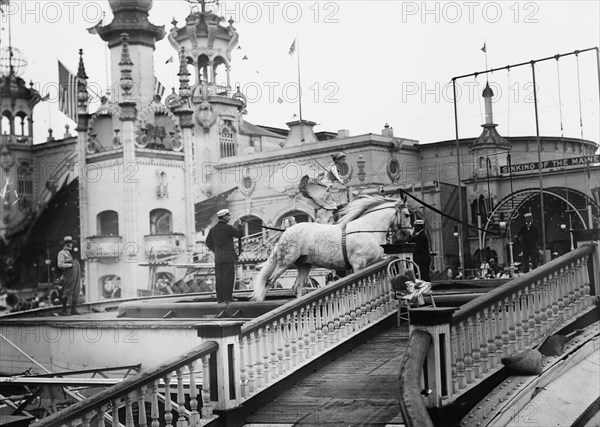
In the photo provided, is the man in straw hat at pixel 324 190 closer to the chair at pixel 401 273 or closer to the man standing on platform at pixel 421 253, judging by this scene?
the man standing on platform at pixel 421 253

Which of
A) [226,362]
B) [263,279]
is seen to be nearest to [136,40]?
[263,279]

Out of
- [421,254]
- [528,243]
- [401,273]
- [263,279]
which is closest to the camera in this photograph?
[401,273]

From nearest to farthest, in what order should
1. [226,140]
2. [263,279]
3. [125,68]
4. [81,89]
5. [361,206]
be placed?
[361,206] → [263,279] → [81,89] → [125,68] → [226,140]

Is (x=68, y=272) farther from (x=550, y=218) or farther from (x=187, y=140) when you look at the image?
(x=187, y=140)

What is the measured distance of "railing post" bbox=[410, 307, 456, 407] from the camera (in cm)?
660

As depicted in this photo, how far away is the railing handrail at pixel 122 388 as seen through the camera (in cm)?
608

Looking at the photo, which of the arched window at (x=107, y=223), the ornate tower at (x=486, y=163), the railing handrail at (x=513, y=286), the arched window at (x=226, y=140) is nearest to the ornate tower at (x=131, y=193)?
the arched window at (x=107, y=223)

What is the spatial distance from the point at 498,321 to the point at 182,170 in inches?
1569

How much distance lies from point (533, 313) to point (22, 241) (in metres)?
35.4

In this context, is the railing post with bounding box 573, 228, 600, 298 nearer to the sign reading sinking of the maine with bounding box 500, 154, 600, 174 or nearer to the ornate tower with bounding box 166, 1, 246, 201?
the sign reading sinking of the maine with bounding box 500, 154, 600, 174

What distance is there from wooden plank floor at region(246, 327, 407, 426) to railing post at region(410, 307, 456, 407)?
1.58ft

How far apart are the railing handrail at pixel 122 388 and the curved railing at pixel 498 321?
199 centimetres

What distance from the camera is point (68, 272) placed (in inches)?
613

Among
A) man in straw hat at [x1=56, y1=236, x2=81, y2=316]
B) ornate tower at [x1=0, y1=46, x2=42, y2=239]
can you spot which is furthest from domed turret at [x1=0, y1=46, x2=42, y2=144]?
man in straw hat at [x1=56, y1=236, x2=81, y2=316]
